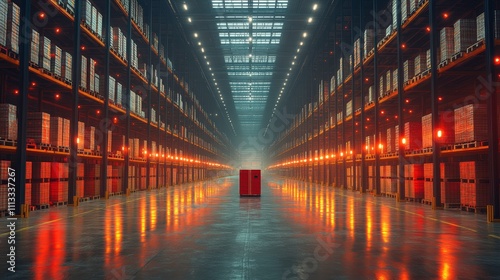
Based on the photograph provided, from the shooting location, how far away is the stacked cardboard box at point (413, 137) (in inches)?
616

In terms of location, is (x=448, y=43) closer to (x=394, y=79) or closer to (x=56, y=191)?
(x=394, y=79)

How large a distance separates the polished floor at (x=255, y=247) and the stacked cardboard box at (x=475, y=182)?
3.68 feet

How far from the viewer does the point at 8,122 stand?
10453 mm

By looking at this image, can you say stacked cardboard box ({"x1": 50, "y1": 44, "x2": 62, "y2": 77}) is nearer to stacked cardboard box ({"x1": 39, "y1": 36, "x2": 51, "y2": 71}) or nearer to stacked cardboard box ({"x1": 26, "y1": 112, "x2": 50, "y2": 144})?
stacked cardboard box ({"x1": 39, "y1": 36, "x2": 51, "y2": 71})

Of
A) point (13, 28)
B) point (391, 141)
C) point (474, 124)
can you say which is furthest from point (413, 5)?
point (13, 28)

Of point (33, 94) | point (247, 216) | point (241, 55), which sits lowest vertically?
point (247, 216)

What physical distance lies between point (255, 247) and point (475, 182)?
7521mm

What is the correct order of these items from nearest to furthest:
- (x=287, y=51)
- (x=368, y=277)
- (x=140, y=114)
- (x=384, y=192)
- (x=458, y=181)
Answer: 1. (x=368, y=277)
2. (x=458, y=181)
3. (x=384, y=192)
4. (x=140, y=114)
5. (x=287, y=51)

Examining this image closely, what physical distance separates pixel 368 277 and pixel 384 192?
1521 cm

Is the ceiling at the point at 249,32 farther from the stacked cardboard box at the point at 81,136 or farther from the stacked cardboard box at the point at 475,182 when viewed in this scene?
the stacked cardboard box at the point at 475,182

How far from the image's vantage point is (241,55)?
1563 inches

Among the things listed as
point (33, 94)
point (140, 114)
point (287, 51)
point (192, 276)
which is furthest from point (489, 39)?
point (287, 51)

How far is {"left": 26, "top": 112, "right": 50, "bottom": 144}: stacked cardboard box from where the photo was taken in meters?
12.0

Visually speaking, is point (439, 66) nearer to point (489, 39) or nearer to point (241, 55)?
point (489, 39)
